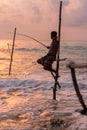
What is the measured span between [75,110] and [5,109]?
6.30 ft

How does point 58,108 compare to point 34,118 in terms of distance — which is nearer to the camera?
point 34,118

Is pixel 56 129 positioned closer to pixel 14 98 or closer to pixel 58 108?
pixel 58 108

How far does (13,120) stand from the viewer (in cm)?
838

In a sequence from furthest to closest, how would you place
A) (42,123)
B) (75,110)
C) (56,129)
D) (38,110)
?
(38,110)
(75,110)
(42,123)
(56,129)

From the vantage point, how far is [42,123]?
7949 millimetres

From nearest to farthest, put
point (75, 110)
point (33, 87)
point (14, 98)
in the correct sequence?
1. point (75, 110)
2. point (14, 98)
3. point (33, 87)

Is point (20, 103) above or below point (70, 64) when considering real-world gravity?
below

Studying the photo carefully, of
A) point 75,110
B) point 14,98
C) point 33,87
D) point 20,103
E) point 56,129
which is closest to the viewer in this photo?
point 56,129

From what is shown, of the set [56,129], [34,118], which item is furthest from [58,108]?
[56,129]

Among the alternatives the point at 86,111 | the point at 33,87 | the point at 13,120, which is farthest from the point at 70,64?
the point at 33,87

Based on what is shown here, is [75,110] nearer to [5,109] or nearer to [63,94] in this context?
[5,109]

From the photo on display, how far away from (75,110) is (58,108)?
31.4 inches

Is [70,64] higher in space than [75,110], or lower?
higher

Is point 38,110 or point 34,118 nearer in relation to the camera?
point 34,118
